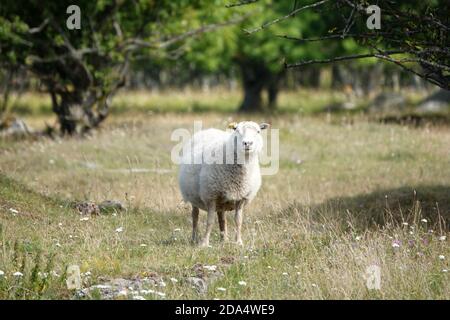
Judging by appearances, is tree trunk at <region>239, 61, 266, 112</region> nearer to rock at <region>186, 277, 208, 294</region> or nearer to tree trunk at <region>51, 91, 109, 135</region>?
tree trunk at <region>51, 91, 109, 135</region>

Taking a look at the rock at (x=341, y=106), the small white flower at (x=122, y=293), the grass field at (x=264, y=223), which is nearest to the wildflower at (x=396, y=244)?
the grass field at (x=264, y=223)

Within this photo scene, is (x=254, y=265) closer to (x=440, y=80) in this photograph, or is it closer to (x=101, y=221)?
(x=101, y=221)

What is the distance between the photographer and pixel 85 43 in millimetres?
22781

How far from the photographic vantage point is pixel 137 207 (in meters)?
12.7

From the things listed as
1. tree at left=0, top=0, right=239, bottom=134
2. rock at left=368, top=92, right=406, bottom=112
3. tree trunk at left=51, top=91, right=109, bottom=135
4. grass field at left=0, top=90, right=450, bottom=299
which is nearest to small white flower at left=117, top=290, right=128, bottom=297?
grass field at left=0, top=90, right=450, bottom=299

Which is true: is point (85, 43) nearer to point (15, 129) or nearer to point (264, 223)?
point (15, 129)

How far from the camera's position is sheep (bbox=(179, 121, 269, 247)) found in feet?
33.7

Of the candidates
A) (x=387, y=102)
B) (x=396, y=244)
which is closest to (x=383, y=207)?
(x=396, y=244)

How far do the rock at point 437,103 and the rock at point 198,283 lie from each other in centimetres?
2321

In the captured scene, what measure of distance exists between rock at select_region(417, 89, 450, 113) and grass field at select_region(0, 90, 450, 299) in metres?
8.94

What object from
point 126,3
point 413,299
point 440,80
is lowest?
point 413,299

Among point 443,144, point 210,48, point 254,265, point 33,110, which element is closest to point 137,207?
point 254,265

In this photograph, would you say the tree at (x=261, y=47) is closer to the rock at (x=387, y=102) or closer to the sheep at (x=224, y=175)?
the rock at (x=387, y=102)

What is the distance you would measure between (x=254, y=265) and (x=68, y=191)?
23.5 feet
